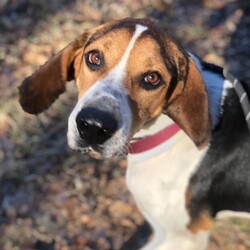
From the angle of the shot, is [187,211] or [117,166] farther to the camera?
[117,166]

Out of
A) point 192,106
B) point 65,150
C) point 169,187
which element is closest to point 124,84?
point 192,106

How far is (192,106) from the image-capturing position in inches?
136

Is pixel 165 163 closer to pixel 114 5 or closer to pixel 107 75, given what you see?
pixel 107 75

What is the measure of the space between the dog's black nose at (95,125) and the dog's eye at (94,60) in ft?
1.08

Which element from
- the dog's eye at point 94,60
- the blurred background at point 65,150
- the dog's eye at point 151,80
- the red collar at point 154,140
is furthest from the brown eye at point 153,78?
the blurred background at point 65,150

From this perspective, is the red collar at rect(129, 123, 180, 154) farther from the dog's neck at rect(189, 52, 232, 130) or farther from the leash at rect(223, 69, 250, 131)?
the leash at rect(223, 69, 250, 131)

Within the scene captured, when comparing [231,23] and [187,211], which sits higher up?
[187,211]

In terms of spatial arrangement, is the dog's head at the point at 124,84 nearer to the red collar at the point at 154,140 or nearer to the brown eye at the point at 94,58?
the brown eye at the point at 94,58

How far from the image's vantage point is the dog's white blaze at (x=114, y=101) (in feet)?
10.3

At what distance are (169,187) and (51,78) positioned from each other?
0.94m

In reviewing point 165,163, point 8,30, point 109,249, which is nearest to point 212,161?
point 165,163

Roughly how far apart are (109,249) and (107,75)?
1.76 metres

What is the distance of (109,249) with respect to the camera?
15.1ft

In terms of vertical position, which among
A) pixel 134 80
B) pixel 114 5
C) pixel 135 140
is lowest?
pixel 114 5
